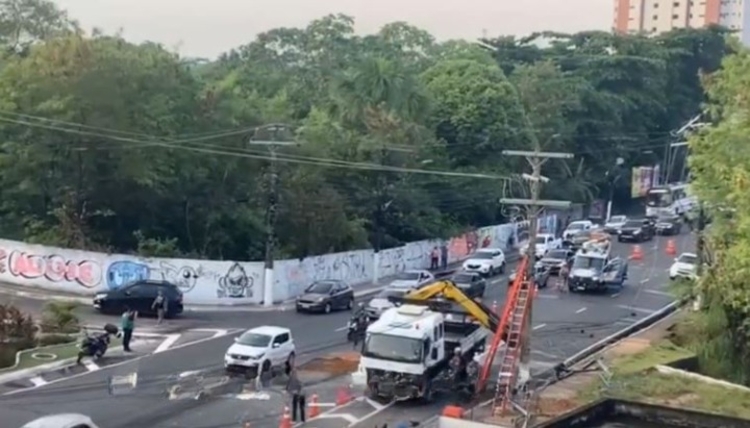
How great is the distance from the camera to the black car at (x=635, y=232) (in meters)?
73.7

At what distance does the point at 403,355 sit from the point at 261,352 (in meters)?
4.72

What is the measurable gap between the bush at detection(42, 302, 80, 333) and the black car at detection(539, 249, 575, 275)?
82.7 feet

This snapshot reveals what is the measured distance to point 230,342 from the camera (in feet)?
123

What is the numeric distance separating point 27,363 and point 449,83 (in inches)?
1916

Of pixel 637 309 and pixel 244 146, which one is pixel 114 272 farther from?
pixel 637 309

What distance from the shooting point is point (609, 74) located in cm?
9712

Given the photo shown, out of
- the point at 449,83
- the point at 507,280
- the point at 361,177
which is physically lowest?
the point at 507,280

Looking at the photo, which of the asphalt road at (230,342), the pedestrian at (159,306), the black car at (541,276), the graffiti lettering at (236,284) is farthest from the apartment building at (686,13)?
the pedestrian at (159,306)

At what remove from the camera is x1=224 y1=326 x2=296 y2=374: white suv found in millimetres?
31328

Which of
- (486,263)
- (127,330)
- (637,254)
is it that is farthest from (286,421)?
(637,254)

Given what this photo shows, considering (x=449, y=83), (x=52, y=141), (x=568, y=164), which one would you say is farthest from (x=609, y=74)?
(x=52, y=141)

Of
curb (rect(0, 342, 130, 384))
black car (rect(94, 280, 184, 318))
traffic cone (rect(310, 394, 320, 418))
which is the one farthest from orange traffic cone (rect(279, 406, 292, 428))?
black car (rect(94, 280, 184, 318))

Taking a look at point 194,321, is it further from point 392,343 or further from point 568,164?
point 568,164

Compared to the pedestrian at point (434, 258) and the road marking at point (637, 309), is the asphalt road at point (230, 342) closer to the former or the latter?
the road marking at point (637, 309)
